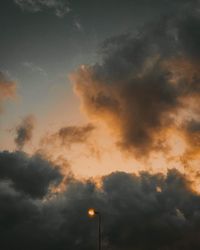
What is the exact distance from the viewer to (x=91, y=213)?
17906 millimetres
